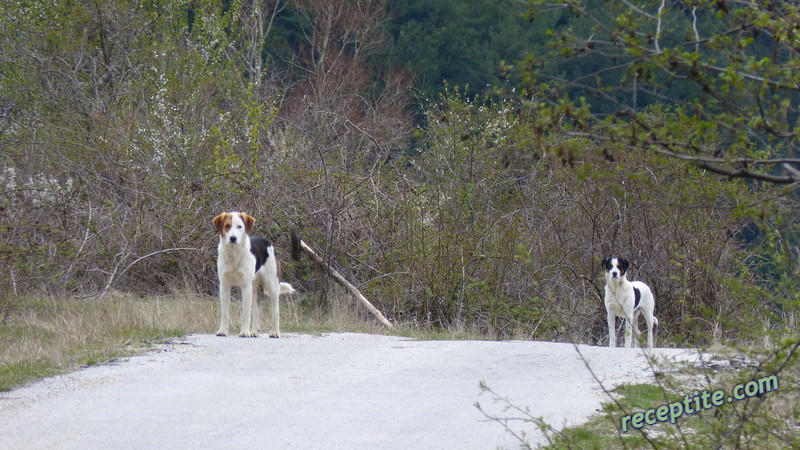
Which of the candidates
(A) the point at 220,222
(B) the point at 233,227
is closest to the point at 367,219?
(A) the point at 220,222

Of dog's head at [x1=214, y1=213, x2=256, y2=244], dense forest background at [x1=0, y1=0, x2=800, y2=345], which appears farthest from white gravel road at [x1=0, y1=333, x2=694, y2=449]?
dense forest background at [x1=0, y1=0, x2=800, y2=345]

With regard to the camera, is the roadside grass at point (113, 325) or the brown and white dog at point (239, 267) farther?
the brown and white dog at point (239, 267)

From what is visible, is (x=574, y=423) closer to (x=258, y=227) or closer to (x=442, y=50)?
(x=258, y=227)

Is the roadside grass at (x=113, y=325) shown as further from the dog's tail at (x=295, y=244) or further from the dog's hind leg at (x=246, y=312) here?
the dog's tail at (x=295, y=244)

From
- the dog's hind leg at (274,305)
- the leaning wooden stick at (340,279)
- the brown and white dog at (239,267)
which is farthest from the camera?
the leaning wooden stick at (340,279)

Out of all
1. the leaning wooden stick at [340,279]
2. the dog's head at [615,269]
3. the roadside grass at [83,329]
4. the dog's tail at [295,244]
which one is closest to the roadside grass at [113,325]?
the roadside grass at [83,329]

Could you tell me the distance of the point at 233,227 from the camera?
12336 mm

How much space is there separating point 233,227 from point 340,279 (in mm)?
5022

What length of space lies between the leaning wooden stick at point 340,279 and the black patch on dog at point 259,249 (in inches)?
135

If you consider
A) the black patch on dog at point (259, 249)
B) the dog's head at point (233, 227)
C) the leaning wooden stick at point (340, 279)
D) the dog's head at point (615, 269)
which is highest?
the dog's head at point (233, 227)

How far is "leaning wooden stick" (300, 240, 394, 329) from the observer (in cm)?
1667

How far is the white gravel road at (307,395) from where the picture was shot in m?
7.30

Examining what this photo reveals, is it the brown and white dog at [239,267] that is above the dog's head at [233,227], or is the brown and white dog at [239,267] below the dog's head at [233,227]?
below

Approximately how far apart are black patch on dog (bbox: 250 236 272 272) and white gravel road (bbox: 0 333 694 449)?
1161mm
